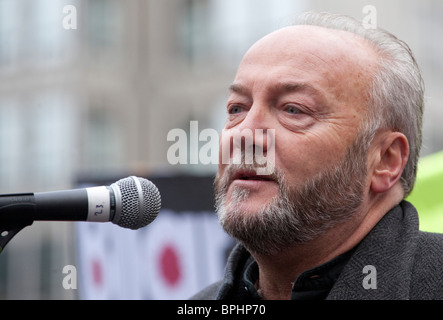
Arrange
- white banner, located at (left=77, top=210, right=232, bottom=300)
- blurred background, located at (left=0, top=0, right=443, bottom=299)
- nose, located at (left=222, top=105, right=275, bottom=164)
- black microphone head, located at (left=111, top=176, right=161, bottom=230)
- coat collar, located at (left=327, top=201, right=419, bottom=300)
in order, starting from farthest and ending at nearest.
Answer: blurred background, located at (left=0, top=0, right=443, bottom=299) < white banner, located at (left=77, top=210, right=232, bottom=300) < nose, located at (left=222, top=105, right=275, bottom=164) < coat collar, located at (left=327, top=201, right=419, bottom=300) < black microphone head, located at (left=111, top=176, right=161, bottom=230)

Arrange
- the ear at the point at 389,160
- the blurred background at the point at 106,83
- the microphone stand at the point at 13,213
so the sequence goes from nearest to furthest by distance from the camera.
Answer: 1. the microphone stand at the point at 13,213
2. the ear at the point at 389,160
3. the blurred background at the point at 106,83

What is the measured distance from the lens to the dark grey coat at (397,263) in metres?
2.58

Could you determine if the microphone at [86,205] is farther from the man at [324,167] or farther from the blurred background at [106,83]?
the blurred background at [106,83]

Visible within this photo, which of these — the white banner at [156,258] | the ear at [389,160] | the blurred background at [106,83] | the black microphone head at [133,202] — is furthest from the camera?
the blurred background at [106,83]

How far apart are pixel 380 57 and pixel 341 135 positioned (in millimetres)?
368

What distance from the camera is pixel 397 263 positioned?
2.64 metres

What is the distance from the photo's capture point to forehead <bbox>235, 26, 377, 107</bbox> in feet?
9.51

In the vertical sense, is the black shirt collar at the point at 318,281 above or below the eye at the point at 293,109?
below

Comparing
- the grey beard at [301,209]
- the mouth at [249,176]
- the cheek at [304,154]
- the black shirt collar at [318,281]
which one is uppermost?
the cheek at [304,154]

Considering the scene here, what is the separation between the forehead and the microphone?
2.42 ft

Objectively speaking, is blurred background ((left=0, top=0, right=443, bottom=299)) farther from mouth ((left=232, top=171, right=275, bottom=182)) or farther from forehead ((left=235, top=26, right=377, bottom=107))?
mouth ((left=232, top=171, right=275, bottom=182))

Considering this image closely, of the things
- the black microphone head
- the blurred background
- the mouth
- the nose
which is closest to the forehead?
the nose

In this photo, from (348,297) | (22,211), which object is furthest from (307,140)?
(22,211)

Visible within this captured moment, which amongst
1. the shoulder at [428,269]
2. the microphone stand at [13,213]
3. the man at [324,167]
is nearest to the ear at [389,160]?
the man at [324,167]
